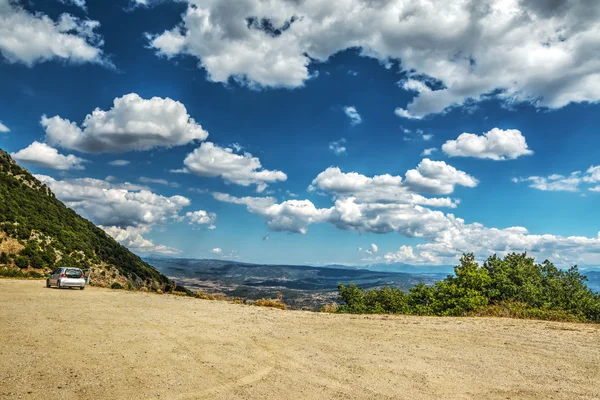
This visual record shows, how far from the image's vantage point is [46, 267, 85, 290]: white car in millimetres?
30672

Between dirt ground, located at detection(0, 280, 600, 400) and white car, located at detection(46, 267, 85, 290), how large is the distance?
16339mm

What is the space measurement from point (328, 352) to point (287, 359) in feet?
4.77

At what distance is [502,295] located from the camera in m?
23.9

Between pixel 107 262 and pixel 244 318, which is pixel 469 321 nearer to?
pixel 244 318

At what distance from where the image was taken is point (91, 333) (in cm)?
1211

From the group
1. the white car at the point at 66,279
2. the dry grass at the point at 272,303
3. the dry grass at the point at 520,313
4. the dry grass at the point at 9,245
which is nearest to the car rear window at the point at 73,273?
the white car at the point at 66,279

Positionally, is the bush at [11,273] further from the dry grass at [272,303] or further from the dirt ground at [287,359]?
the dry grass at [272,303]

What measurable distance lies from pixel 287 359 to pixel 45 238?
53744 mm

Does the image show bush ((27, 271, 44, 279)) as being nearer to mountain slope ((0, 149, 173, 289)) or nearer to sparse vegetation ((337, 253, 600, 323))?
mountain slope ((0, 149, 173, 289))

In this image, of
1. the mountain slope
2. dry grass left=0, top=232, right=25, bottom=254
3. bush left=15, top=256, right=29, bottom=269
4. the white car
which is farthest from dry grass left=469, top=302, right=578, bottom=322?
dry grass left=0, top=232, right=25, bottom=254

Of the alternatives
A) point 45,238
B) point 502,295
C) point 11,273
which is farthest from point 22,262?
point 502,295

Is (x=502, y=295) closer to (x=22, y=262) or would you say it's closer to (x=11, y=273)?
(x=11, y=273)

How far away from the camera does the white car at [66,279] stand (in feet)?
101

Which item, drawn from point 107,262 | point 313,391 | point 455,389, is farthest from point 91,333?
point 107,262
